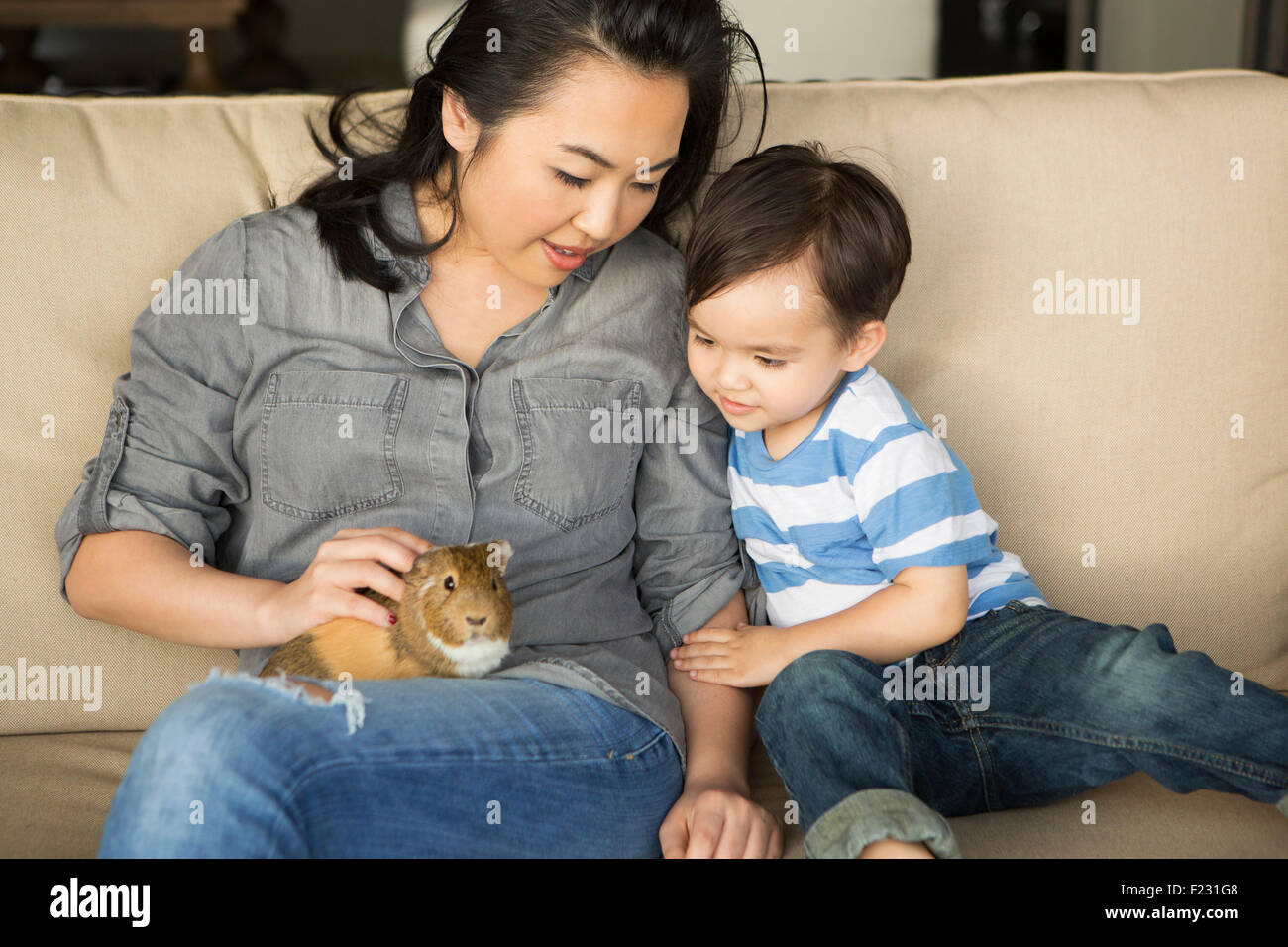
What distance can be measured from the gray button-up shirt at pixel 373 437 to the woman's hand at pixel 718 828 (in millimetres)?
77

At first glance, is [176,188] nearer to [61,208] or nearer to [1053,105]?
[61,208]

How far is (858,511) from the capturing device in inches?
48.6

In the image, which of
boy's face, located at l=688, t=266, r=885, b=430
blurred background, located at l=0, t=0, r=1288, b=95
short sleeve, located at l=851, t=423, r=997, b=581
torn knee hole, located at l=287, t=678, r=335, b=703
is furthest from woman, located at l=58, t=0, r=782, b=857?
blurred background, located at l=0, t=0, r=1288, b=95

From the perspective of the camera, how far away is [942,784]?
119cm

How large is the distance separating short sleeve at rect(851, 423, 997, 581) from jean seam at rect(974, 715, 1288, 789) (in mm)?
183

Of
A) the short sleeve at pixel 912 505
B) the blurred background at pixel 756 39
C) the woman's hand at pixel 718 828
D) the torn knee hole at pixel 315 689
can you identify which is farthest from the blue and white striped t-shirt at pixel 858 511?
the blurred background at pixel 756 39

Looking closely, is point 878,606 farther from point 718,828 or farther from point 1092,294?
point 1092,294

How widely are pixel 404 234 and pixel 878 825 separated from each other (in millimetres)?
845

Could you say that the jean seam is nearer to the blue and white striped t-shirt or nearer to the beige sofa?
the blue and white striped t-shirt

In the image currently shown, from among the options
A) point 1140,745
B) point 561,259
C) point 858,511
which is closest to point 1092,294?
point 858,511

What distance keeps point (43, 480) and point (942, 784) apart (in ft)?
3.73

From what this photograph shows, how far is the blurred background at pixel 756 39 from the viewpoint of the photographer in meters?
3.50

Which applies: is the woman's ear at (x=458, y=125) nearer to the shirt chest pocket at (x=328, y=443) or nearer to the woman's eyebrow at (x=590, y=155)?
the woman's eyebrow at (x=590, y=155)
